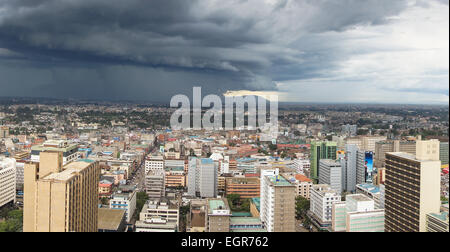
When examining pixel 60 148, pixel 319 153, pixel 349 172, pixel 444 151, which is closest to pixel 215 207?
pixel 349 172

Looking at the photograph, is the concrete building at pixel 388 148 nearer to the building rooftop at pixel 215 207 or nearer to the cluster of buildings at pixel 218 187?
the cluster of buildings at pixel 218 187

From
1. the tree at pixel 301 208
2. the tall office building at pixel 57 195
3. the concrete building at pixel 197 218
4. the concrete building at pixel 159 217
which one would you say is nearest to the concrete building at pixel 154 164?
the concrete building at pixel 197 218

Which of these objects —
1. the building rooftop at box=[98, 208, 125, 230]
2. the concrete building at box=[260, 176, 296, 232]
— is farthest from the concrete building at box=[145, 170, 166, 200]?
the concrete building at box=[260, 176, 296, 232]

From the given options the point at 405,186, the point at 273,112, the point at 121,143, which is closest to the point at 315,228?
the point at 405,186

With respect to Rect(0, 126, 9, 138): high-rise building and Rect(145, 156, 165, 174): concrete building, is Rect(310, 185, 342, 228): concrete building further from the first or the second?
Rect(0, 126, 9, 138): high-rise building

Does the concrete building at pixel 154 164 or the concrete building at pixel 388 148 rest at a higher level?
the concrete building at pixel 388 148

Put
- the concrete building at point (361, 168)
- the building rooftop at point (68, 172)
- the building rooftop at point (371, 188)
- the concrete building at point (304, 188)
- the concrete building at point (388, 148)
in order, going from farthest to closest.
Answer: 1. the concrete building at point (388, 148)
2. the concrete building at point (361, 168)
3. the concrete building at point (304, 188)
4. the building rooftop at point (371, 188)
5. the building rooftop at point (68, 172)

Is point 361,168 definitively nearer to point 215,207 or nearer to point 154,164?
point 215,207
